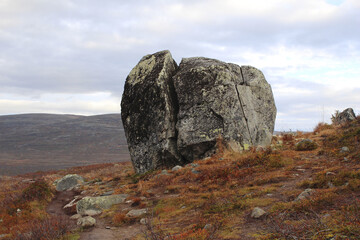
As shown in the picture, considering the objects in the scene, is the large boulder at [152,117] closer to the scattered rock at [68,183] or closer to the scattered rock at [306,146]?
the scattered rock at [68,183]

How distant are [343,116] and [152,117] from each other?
57.9 feet

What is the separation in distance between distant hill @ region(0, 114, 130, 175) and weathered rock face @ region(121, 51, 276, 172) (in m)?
38.7

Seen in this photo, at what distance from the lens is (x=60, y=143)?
8088 cm

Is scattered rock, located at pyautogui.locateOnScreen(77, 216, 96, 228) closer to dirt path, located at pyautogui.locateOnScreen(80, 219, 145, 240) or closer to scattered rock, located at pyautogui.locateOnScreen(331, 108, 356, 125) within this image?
dirt path, located at pyautogui.locateOnScreen(80, 219, 145, 240)

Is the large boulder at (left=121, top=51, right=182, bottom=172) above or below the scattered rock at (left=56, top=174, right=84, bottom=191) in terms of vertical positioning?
above

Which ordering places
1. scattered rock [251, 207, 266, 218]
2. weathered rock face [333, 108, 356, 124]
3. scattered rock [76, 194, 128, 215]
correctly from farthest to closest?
weathered rock face [333, 108, 356, 124] < scattered rock [76, 194, 128, 215] < scattered rock [251, 207, 266, 218]

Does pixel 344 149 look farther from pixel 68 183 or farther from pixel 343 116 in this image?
pixel 68 183

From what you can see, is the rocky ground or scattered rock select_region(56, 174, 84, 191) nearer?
the rocky ground

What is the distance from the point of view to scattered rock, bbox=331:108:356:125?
23062 millimetres

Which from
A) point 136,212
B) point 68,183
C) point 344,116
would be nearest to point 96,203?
point 136,212

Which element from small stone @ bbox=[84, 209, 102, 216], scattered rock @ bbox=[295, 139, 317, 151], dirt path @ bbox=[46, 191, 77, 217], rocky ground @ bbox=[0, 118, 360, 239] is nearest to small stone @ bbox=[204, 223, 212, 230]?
rocky ground @ bbox=[0, 118, 360, 239]

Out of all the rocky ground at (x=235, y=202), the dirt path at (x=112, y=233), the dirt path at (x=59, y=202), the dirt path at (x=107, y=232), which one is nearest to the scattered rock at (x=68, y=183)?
the dirt path at (x=59, y=202)

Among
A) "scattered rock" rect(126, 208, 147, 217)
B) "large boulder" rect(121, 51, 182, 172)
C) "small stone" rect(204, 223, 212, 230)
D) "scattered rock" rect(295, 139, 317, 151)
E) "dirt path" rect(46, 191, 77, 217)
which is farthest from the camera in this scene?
"large boulder" rect(121, 51, 182, 172)

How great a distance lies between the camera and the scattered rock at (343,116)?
2306 centimetres
